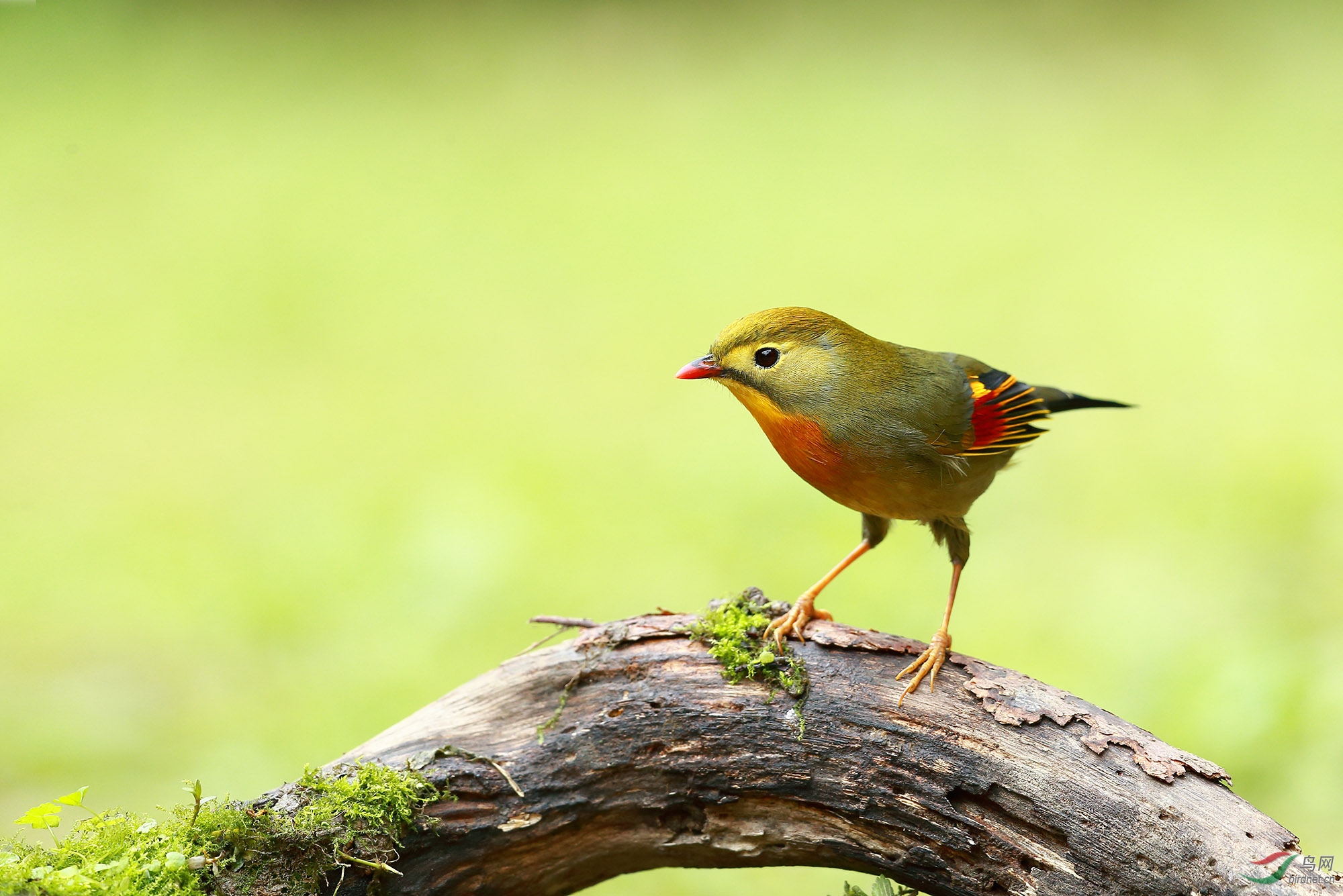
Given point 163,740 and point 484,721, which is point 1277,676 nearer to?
point 484,721

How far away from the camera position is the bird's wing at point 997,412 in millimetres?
3951

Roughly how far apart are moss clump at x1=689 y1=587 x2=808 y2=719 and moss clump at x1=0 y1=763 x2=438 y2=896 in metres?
Result: 0.96

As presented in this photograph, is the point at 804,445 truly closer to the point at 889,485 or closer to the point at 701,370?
the point at 889,485

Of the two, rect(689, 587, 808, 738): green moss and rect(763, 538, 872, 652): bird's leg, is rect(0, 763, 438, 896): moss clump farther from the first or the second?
rect(763, 538, 872, 652): bird's leg

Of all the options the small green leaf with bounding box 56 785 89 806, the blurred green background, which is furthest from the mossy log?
the blurred green background

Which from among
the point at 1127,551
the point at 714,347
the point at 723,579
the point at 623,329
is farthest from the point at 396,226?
the point at 714,347

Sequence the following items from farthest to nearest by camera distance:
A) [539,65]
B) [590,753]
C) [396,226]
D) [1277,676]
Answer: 1. [539,65]
2. [396,226]
3. [1277,676]
4. [590,753]

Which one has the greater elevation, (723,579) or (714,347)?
(723,579)

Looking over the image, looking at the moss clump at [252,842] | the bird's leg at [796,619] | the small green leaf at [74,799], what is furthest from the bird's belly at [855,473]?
the small green leaf at [74,799]

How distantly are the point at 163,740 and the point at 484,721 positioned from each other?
141 inches

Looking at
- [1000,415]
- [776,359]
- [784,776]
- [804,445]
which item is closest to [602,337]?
[1000,415]

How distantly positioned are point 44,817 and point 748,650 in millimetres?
2020

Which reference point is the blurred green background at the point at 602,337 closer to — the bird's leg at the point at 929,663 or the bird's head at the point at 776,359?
the bird's leg at the point at 929,663

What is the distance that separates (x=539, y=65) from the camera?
14.2 metres
